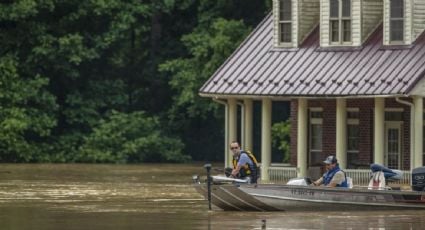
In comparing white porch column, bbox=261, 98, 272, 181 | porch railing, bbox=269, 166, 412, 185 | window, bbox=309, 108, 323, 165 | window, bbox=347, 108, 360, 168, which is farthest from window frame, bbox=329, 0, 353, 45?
porch railing, bbox=269, 166, 412, 185

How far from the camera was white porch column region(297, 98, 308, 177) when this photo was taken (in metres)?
53.3

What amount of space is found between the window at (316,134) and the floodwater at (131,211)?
415 centimetres

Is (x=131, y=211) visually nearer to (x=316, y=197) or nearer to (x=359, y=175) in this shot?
(x=316, y=197)

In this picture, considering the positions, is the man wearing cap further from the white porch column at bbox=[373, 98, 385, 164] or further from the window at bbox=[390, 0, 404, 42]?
the window at bbox=[390, 0, 404, 42]

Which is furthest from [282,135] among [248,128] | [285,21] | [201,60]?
[285,21]

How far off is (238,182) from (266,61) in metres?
15.0

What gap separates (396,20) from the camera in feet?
170

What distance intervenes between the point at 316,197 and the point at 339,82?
11535 millimetres

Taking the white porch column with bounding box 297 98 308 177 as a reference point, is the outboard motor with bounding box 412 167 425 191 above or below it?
below

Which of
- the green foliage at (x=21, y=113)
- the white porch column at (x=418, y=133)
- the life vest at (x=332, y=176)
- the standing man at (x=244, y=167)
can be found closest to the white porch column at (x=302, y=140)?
the white porch column at (x=418, y=133)

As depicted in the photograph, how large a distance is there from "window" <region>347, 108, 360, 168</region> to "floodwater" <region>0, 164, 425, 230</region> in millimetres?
5084

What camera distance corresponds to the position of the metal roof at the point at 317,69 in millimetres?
50281

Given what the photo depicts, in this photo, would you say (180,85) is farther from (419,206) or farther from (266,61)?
(419,206)

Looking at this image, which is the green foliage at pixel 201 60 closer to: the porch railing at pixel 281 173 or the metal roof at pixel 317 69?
the metal roof at pixel 317 69
